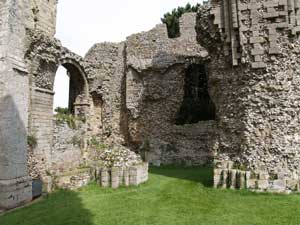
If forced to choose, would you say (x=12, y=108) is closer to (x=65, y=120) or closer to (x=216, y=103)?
(x=65, y=120)

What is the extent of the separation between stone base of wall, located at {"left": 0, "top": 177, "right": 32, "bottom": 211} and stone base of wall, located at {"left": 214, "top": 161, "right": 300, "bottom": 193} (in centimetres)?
452

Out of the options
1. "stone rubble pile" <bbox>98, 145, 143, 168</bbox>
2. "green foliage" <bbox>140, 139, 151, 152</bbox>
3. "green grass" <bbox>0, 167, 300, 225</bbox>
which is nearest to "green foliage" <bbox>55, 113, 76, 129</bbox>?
"green foliage" <bbox>140, 139, 151, 152</bbox>

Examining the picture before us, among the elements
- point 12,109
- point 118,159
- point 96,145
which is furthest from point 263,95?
point 96,145

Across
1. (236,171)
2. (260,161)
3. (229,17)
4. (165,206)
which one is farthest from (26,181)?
(229,17)

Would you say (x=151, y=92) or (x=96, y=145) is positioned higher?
(x=151, y=92)

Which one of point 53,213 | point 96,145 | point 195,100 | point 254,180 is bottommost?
point 53,213

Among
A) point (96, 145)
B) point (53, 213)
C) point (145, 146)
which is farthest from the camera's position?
point (145, 146)

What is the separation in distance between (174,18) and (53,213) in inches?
737

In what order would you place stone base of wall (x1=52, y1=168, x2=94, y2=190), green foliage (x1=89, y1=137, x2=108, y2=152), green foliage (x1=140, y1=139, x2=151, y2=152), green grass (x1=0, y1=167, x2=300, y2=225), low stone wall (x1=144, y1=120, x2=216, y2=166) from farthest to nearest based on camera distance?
green foliage (x1=140, y1=139, x2=151, y2=152)
green foliage (x1=89, y1=137, x2=108, y2=152)
low stone wall (x1=144, y1=120, x2=216, y2=166)
stone base of wall (x1=52, y1=168, x2=94, y2=190)
green grass (x1=0, y1=167, x2=300, y2=225)

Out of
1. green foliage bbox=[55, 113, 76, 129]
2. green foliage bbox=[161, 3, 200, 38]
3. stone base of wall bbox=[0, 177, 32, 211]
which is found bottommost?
stone base of wall bbox=[0, 177, 32, 211]

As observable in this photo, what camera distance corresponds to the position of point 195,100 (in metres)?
15.6

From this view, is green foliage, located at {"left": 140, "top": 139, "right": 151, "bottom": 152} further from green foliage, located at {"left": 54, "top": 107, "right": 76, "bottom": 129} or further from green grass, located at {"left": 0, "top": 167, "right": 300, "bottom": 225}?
green grass, located at {"left": 0, "top": 167, "right": 300, "bottom": 225}

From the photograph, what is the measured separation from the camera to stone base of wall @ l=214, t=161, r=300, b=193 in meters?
7.02

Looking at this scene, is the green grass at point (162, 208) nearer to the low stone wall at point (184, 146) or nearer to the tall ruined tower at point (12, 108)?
the tall ruined tower at point (12, 108)
